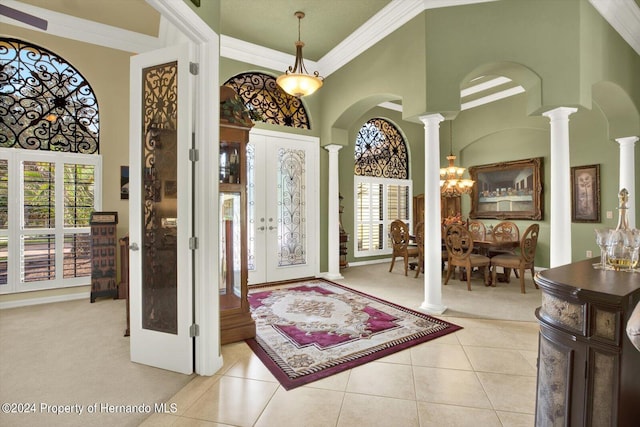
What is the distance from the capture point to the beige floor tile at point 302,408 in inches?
70.0

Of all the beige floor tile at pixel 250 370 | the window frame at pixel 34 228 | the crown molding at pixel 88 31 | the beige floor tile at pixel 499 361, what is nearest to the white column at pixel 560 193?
the beige floor tile at pixel 499 361

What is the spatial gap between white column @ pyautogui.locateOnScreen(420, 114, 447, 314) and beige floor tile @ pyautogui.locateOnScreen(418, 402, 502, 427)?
1.83 m

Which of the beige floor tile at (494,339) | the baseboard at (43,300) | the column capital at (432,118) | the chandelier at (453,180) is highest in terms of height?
the column capital at (432,118)

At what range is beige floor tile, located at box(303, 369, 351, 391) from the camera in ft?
7.00

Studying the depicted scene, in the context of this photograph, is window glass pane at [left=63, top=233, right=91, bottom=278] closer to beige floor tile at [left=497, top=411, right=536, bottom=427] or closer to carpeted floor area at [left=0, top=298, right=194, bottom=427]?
carpeted floor area at [left=0, top=298, right=194, bottom=427]

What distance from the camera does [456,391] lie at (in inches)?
82.3

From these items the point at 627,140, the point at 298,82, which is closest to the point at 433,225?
the point at 298,82

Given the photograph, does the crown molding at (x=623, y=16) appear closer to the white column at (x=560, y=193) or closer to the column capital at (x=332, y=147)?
the white column at (x=560, y=193)

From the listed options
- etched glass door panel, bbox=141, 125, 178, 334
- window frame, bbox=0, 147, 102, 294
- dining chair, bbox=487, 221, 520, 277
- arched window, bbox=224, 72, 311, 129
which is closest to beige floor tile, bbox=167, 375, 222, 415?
etched glass door panel, bbox=141, 125, 178, 334

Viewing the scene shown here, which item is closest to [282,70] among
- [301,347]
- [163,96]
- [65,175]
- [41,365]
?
[163,96]

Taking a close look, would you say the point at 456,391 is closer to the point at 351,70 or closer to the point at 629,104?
the point at 351,70

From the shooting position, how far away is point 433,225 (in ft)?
12.2

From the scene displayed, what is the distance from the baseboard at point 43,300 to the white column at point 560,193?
6.17 meters

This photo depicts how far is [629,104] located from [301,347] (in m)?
5.71
